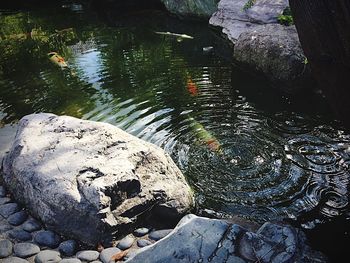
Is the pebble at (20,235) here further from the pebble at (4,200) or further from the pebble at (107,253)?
the pebble at (107,253)

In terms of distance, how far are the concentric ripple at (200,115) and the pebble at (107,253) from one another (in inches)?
51.4

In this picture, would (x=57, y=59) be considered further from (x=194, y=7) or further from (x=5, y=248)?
(x=5, y=248)

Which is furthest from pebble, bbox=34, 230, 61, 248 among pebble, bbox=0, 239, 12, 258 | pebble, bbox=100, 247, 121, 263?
pebble, bbox=100, 247, 121, 263

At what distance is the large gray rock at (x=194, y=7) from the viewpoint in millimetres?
13430

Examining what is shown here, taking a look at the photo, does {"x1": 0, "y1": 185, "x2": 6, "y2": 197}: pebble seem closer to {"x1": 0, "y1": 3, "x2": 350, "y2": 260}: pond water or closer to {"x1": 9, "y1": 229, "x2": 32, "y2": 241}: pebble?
{"x1": 9, "y1": 229, "x2": 32, "y2": 241}: pebble

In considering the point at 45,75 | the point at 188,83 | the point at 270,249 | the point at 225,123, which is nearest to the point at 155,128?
the point at 225,123

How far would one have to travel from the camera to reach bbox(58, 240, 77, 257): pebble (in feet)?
11.2

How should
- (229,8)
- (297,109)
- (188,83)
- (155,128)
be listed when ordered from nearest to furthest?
(155,128), (297,109), (188,83), (229,8)

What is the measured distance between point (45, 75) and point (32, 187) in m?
5.56

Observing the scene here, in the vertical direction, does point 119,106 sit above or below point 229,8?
below

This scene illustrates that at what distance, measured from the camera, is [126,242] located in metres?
3.56

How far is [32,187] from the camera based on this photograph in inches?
150

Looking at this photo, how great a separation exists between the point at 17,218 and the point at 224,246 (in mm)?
2157

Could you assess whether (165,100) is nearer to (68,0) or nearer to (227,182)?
(227,182)
